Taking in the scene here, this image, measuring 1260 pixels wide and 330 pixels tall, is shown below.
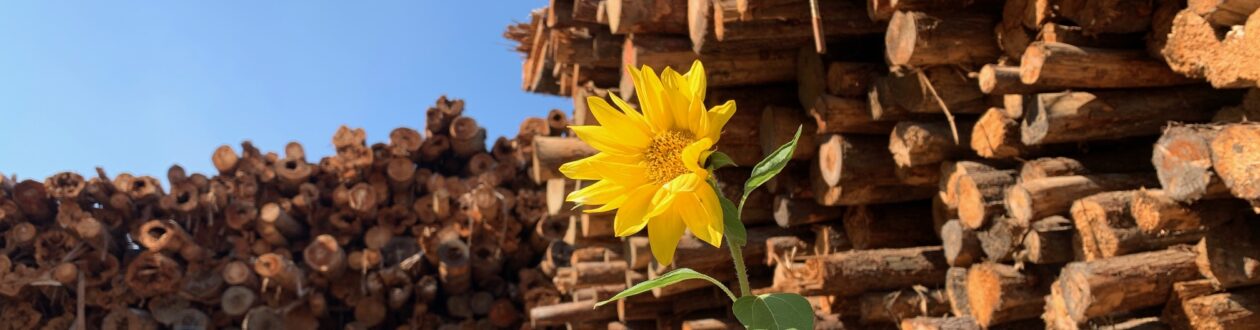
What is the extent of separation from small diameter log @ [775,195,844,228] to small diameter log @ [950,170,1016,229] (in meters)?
0.66

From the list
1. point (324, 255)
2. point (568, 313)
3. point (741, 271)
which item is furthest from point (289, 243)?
point (741, 271)

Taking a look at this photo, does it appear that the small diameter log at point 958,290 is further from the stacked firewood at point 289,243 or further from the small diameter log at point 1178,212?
the stacked firewood at point 289,243

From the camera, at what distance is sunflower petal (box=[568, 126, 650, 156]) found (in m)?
1.04

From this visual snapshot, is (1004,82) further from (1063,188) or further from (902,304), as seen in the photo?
(902,304)

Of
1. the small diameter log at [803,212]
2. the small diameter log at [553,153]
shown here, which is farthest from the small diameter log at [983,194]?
the small diameter log at [553,153]

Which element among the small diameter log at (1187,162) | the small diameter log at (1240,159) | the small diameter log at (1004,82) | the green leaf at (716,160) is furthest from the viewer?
the small diameter log at (1004,82)

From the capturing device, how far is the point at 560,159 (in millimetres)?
3387

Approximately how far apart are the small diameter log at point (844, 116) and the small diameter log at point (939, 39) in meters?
0.27

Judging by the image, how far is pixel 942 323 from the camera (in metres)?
2.74

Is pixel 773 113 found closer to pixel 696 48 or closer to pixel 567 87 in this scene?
pixel 696 48

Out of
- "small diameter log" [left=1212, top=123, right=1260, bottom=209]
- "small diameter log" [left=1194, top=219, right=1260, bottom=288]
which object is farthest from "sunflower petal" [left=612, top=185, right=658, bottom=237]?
"small diameter log" [left=1194, top=219, right=1260, bottom=288]

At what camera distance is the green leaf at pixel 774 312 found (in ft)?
2.71

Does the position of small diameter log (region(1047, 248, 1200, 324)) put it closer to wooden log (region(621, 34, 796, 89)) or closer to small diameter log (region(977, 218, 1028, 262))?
small diameter log (region(977, 218, 1028, 262))

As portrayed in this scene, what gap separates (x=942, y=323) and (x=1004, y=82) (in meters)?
0.73
